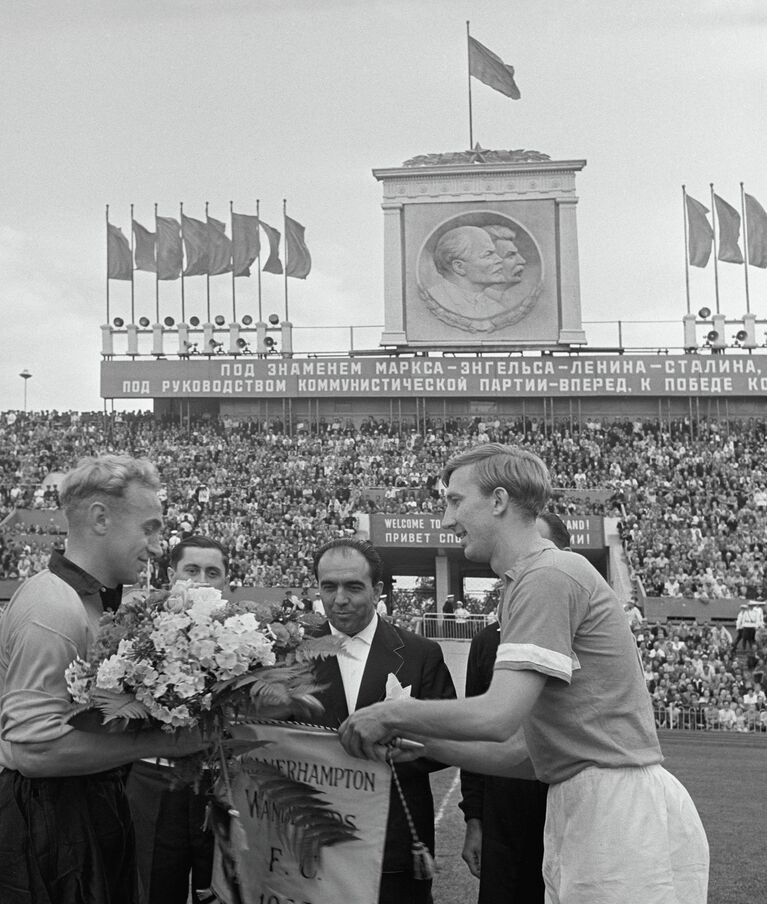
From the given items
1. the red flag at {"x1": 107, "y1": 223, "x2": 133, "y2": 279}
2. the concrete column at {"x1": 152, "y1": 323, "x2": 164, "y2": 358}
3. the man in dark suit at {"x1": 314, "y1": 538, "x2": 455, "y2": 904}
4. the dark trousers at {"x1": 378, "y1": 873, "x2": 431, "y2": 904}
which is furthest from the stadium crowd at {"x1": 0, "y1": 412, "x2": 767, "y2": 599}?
the dark trousers at {"x1": 378, "y1": 873, "x2": 431, "y2": 904}

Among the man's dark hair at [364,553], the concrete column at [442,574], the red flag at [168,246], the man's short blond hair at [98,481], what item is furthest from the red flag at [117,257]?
the man's short blond hair at [98,481]

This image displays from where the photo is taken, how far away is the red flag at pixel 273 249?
51.1 metres

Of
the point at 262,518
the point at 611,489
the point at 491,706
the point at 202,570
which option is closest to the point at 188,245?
the point at 262,518

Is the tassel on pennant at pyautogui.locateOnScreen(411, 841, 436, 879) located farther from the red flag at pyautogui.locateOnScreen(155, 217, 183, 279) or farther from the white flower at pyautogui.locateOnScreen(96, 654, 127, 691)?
the red flag at pyautogui.locateOnScreen(155, 217, 183, 279)

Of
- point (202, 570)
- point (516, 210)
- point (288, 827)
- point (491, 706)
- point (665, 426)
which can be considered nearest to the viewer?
point (491, 706)

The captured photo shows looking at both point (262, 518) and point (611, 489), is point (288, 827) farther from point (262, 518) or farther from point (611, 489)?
point (611, 489)

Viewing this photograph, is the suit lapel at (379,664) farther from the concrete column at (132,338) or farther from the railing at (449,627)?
the concrete column at (132,338)

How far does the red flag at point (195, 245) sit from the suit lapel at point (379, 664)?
47181mm

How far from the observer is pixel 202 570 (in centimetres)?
607

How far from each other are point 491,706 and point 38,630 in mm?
1323

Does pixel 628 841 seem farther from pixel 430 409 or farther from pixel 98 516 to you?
pixel 430 409

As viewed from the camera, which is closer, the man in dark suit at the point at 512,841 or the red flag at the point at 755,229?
the man in dark suit at the point at 512,841

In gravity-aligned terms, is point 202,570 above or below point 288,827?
above

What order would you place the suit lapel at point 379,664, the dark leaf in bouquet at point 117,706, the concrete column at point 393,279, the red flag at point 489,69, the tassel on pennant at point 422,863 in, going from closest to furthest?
the dark leaf in bouquet at point 117,706, the tassel on pennant at point 422,863, the suit lapel at point 379,664, the concrete column at point 393,279, the red flag at point 489,69
